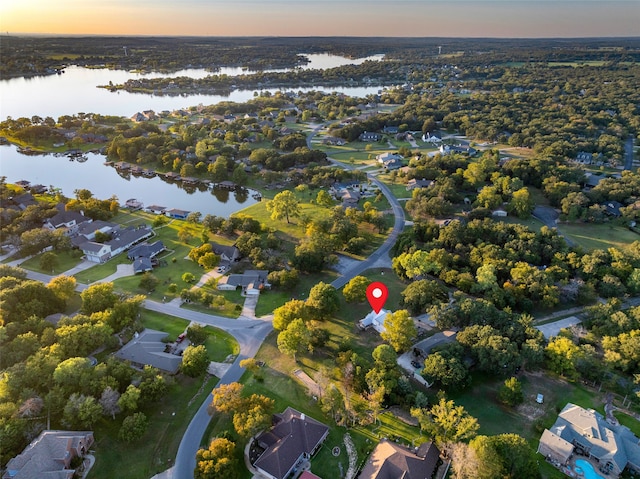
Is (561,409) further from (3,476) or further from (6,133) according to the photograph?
(6,133)

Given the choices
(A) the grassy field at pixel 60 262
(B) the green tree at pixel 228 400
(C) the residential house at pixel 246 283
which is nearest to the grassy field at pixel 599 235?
(C) the residential house at pixel 246 283

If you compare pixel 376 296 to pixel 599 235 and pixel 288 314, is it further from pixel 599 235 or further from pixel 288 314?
pixel 599 235

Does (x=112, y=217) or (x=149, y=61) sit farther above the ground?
(x=149, y=61)

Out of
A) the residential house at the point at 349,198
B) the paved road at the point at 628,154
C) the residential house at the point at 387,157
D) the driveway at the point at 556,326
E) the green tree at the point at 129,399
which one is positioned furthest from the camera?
the residential house at the point at 387,157

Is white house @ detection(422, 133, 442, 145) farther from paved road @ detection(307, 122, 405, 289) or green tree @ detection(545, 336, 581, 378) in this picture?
green tree @ detection(545, 336, 581, 378)

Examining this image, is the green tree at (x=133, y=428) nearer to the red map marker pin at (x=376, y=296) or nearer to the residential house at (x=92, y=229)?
the red map marker pin at (x=376, y=296)

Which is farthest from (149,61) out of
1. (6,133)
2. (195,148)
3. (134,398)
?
(134,398)

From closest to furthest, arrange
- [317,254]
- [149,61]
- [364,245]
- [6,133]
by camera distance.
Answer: [317,254], [364,245], [6,133], [149,61]
